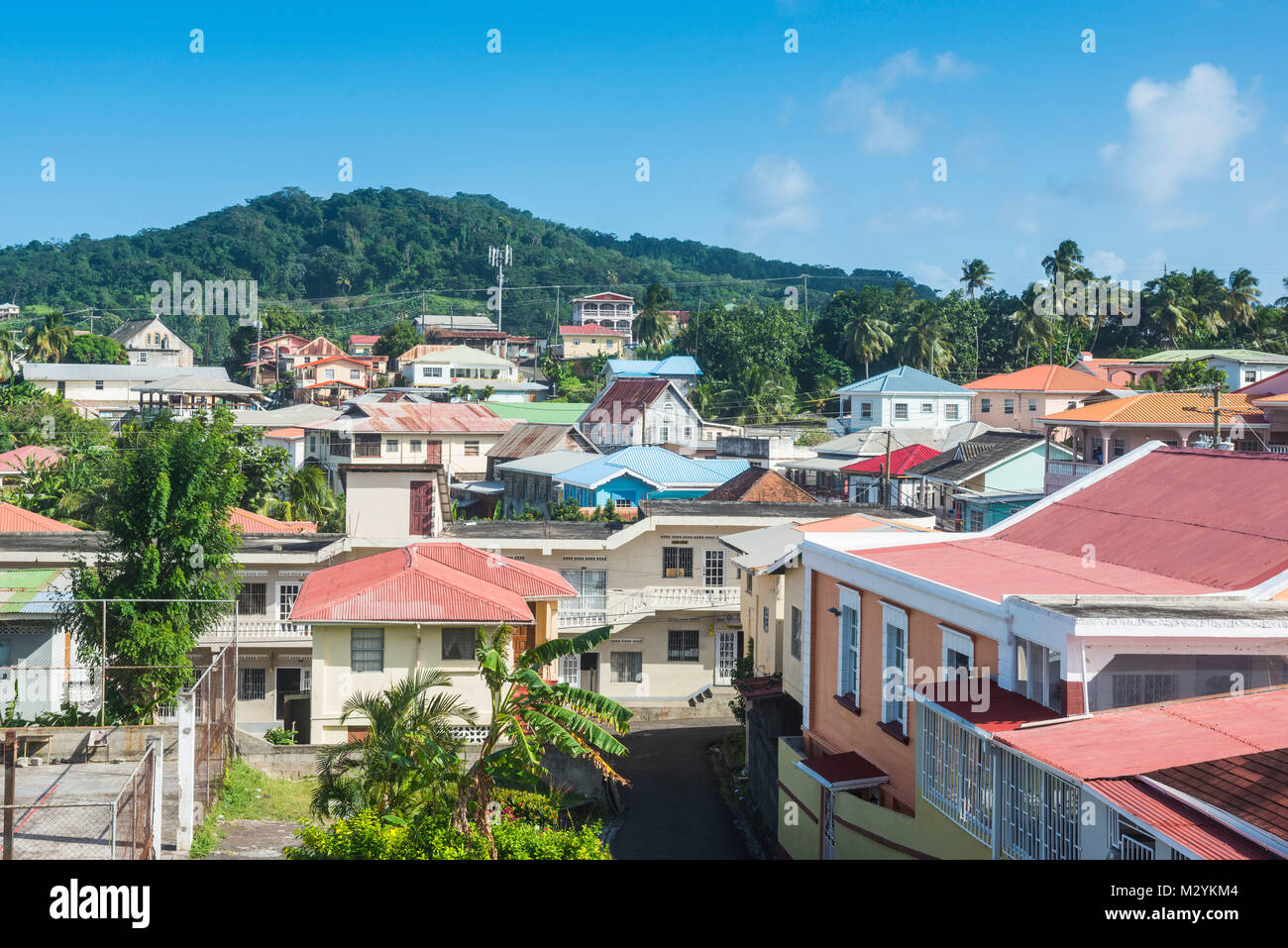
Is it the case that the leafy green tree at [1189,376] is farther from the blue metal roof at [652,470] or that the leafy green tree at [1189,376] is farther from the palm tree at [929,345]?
the palm tree at [929,345]

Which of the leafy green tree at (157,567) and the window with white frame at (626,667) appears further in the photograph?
the window with white frame at (626,667)

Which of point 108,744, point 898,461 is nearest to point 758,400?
point 898,461

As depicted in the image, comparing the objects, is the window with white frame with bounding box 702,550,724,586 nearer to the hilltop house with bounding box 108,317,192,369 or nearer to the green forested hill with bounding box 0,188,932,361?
the hilltop house with bounding box 108,317,192,369

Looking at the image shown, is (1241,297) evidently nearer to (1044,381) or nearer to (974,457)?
(1044,381)

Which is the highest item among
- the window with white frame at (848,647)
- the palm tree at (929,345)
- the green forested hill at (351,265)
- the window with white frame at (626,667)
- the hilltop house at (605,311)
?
the green forested hill at (351,265)

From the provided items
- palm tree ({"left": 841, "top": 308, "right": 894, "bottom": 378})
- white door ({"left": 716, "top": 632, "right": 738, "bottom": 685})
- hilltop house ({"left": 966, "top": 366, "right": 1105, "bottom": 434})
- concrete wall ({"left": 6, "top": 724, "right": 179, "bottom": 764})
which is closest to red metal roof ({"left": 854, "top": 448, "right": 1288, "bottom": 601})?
concrete wall ({"left": 6, "top": 724, "right": 179, "bottom": 764})

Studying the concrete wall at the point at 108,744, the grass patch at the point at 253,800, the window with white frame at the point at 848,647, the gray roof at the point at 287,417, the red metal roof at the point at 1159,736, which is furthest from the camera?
the gray roof at the point at 287,417

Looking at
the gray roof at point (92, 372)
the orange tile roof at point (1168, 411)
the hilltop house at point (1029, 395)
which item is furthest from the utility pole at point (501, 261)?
the orange tile roof at point (1168, 411)
